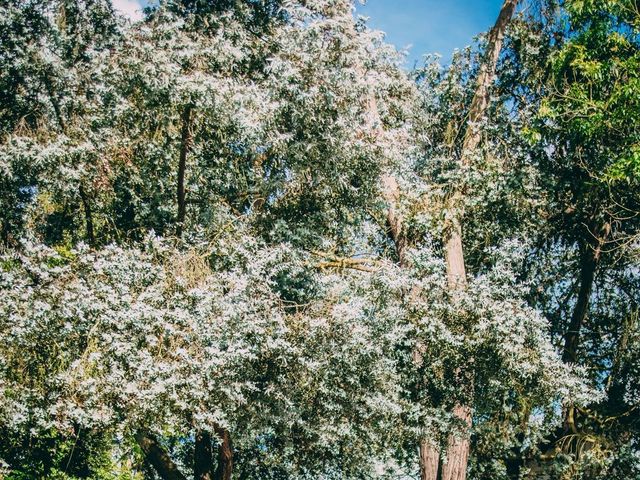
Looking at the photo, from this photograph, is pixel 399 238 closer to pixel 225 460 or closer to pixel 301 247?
pixel 301 247

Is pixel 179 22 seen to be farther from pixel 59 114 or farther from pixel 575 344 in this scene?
pixel 575 344

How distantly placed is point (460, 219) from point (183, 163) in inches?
208

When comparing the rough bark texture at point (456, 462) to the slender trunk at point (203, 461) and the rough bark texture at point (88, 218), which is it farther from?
the rough bark texture at point (88, 218)

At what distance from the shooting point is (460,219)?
38.3ft

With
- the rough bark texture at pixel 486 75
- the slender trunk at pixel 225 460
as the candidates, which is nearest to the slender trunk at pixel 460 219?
the rough bark texture at pixel 486 75

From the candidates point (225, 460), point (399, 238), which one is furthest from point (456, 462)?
point (399, 238)

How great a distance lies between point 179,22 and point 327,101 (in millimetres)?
2647

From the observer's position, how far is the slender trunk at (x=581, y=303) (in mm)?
12438

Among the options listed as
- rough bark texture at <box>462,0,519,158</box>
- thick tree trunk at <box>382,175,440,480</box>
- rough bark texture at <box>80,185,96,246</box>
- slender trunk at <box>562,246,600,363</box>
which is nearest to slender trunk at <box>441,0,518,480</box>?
rough bark texture at <box>462,0,519,158</box>

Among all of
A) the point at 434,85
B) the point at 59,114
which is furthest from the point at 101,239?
the point at 434,85

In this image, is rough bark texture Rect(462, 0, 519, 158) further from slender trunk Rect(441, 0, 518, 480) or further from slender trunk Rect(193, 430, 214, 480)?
slender trunk Rect(193, 430, 214, 480)

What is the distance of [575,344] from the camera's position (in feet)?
41.5

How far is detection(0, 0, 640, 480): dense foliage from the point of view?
8.09m

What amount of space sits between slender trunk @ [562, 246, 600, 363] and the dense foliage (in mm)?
65
